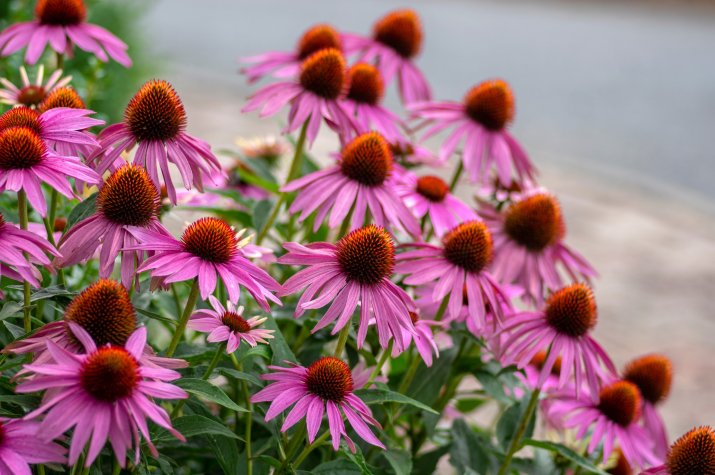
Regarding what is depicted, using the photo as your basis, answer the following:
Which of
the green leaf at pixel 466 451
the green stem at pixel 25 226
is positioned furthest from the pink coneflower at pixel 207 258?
the green leaf at pixel 466 451

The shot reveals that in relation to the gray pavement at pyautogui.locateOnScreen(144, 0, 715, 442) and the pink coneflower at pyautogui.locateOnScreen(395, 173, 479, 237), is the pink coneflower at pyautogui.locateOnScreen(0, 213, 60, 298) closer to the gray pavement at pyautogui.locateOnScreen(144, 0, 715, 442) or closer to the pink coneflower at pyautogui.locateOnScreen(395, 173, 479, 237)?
the pink coneflower at pyautogui.locateOnScreen(395, 173, 479, 237)

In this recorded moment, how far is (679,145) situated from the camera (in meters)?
5.74

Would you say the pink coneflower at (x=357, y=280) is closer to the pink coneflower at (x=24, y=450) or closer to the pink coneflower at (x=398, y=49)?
the pink coneflower at (x=24, y=450)

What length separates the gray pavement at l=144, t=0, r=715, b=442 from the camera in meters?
3.78

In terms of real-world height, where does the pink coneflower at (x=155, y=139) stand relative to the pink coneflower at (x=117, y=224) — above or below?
above

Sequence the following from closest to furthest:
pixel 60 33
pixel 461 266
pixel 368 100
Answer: pixel 461 266 → pixel 60 33 → pixel 368 100

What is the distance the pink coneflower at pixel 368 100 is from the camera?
1478 millimetres

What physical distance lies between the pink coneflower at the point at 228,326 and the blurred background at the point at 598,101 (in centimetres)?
103

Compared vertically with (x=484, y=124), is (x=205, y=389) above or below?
below

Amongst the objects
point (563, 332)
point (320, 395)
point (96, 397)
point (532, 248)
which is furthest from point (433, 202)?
point (96, 397)

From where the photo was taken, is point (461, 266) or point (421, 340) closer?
point (421, 340)

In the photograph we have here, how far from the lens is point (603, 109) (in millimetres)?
6340

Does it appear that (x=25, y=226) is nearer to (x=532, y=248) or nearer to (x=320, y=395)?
(x=320, y=395)

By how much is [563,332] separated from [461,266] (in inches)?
6.4
